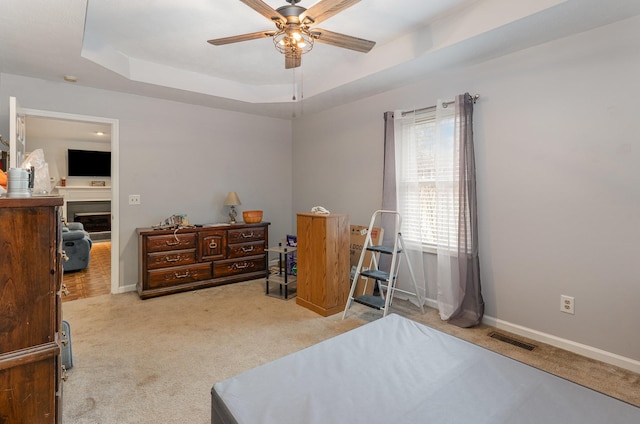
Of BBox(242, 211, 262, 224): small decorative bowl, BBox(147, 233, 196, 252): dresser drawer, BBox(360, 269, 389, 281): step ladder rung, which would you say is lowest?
BBox(360, 269, 389, 281): step ladder rung

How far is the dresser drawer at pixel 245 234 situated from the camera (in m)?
4.30

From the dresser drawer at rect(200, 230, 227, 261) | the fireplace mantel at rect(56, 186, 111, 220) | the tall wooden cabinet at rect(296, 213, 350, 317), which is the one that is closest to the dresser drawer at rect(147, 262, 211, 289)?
the dresser drawer at rect(200, 230, 227, 261)

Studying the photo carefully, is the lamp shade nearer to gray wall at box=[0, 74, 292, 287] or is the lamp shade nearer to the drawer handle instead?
gray wall at box=[0, 74, 292, 287]

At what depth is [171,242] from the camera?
3.85 metres

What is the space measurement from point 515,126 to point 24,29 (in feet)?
12.7

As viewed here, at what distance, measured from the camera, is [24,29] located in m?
2.35

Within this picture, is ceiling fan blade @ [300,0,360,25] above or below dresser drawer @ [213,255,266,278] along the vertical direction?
above

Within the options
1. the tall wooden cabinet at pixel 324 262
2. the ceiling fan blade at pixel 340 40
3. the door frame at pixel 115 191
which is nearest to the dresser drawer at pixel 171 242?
the door frame at pixel 115 191

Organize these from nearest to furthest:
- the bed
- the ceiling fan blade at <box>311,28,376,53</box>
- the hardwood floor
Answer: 1. the bed
2. the ceiling fan blade at <box>311,28,376,53</box>
3. the hardwood floor

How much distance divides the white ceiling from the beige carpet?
7.93 ft

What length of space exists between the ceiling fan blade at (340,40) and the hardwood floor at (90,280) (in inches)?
152

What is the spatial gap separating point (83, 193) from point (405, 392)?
9047 millimetres

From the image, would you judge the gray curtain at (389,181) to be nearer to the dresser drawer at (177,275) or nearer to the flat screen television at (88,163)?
the dresser drawer at (177,275)

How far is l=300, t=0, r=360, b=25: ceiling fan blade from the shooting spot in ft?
5.89
